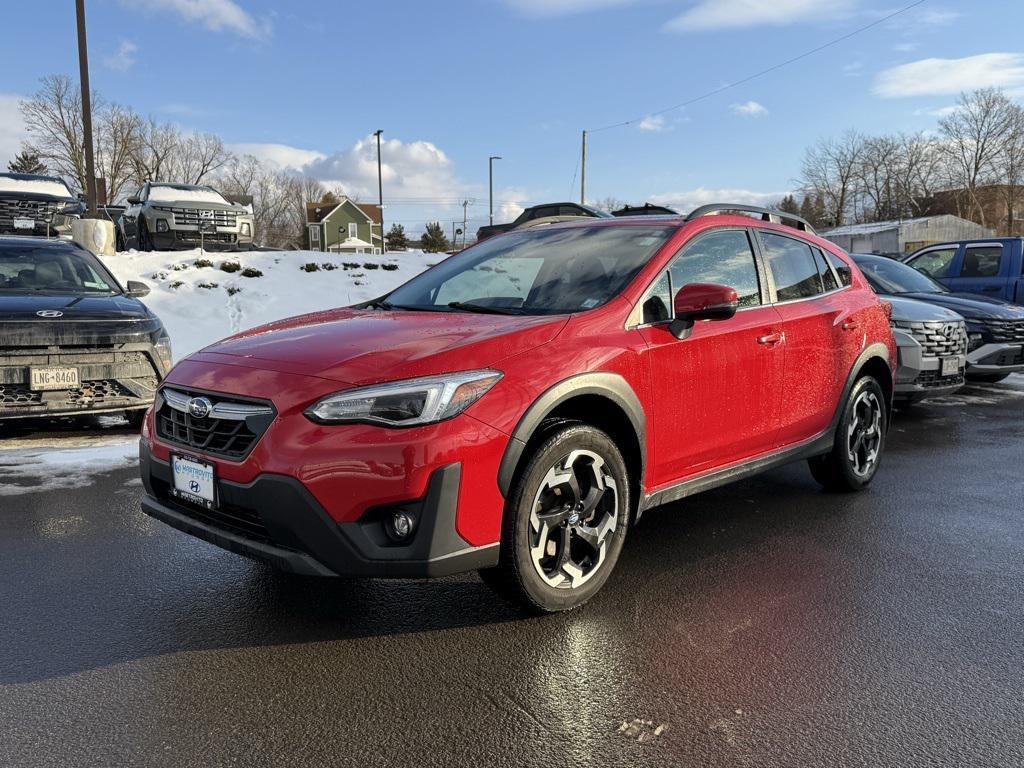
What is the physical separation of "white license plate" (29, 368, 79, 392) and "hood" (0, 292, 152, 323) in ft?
1.30

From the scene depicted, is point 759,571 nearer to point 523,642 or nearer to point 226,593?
point 523,642

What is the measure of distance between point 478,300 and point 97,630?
2.18 meters

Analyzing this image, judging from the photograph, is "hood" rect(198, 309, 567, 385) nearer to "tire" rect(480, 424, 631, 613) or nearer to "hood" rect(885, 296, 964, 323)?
"tire" rect(480, 424, 631, 613)

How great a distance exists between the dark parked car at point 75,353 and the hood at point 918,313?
682 cm

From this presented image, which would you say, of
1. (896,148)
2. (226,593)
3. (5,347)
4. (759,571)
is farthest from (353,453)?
(896,148)

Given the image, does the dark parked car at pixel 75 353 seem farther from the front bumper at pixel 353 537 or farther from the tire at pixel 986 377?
the tire at pixel 986 377

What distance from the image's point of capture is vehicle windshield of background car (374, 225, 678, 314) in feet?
12.1

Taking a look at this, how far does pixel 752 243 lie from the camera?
14.6 ft

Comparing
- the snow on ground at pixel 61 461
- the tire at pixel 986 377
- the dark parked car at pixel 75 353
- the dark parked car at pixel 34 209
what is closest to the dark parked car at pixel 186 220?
the dark parked car at pixel 34 209

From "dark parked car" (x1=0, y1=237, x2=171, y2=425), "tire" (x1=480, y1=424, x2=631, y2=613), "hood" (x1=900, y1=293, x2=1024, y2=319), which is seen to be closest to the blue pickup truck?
"hood" (x1=900, y1=293, x2=1024, y2=319)

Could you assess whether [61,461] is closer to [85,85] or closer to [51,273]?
[51,273]

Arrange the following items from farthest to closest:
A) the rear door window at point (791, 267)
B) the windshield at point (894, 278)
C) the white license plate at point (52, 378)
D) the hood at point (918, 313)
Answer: the windshield at point (894, 278) < the hood at point (918, 313) < the white license plate at point (52, 378) < the rear door window at point (791, 267)

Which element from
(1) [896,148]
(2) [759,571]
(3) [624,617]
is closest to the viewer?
(3) [624,617]

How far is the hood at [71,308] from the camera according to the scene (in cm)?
612
